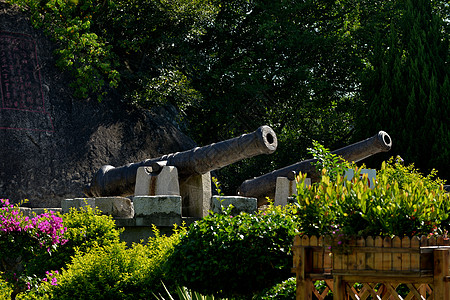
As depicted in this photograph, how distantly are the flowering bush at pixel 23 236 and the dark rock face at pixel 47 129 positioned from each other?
358 inches

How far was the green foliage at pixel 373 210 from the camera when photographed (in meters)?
4.54

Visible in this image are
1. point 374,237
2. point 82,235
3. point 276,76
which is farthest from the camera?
point 276,76

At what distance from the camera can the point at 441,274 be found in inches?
171

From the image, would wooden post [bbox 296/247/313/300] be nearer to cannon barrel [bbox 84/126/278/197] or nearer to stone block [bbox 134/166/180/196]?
cannon barrel [bbox 84/126/278/197]

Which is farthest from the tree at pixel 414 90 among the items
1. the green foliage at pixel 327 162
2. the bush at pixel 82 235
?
the bush at pixel 82 235

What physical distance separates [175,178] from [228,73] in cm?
1209

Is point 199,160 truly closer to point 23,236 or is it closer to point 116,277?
point 23,236

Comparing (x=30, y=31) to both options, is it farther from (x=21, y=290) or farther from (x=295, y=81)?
(x=21, y=290)

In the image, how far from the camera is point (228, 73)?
23.4 m

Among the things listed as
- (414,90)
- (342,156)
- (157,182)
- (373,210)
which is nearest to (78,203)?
(157,182)

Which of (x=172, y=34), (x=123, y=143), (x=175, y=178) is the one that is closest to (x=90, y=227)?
(x=175, y=178)

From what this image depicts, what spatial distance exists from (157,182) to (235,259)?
569cm

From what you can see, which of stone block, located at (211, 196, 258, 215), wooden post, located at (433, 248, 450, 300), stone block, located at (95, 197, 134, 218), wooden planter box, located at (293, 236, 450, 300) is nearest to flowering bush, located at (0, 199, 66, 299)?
stone block, located at (95, 197, 134, 218)

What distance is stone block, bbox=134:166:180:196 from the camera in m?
A: 11.8
